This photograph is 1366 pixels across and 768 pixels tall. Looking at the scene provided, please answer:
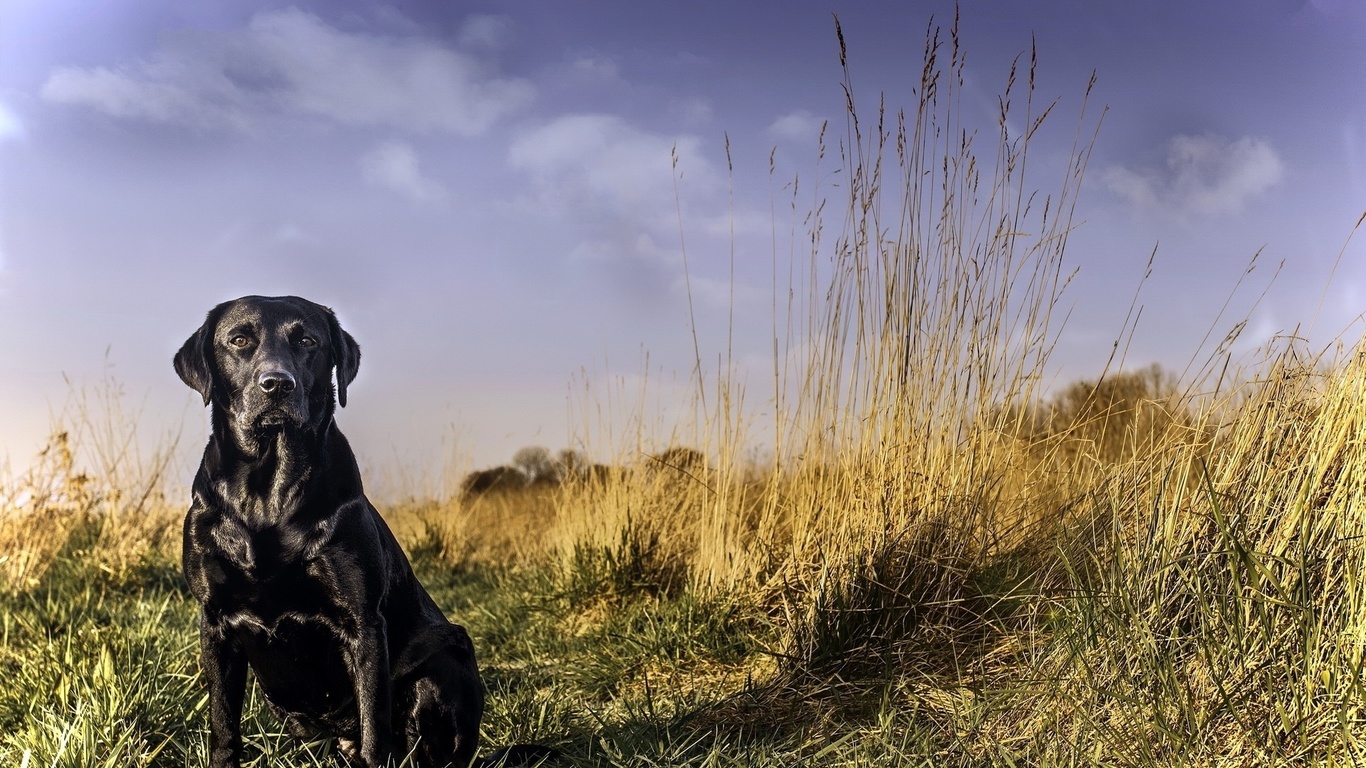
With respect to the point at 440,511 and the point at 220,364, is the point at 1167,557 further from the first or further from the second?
the point at 440,511

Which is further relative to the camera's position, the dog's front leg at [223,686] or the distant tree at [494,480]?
the distant tree at [494,480]

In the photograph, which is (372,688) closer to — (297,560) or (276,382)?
(297,560)

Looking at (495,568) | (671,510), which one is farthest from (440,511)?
(671,510)

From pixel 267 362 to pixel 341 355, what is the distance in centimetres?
20

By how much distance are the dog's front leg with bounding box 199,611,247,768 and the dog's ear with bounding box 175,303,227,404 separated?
48 cm

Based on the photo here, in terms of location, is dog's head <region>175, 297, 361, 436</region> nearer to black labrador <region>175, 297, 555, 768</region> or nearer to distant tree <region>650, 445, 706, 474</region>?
black labrador <region>175, 297, 555, 768</region>

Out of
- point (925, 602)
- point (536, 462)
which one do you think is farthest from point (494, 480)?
point (925, 602)

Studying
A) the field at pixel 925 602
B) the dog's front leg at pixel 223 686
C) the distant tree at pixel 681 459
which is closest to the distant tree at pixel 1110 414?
the field at pixel 925 602

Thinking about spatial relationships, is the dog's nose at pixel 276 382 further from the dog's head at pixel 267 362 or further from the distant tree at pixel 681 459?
the distant tree at pixel 681 459

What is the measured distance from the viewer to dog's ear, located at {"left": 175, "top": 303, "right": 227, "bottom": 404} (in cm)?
206

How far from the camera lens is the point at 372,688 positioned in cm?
197

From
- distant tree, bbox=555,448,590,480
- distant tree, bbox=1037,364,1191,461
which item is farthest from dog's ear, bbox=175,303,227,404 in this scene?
distant tree, bbox=555,448,590,480

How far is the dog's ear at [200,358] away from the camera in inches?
81.0

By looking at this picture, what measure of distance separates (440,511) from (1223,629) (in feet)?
17.7
